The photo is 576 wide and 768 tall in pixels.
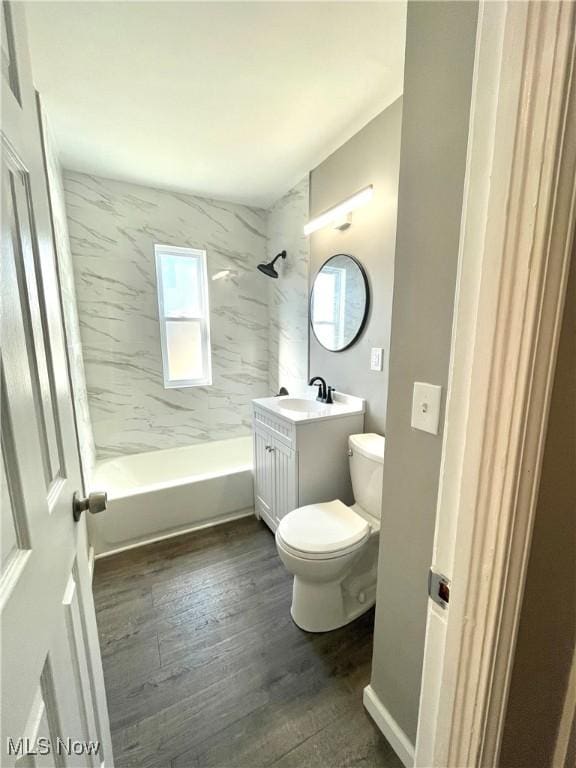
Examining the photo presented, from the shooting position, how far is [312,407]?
6.95 feet

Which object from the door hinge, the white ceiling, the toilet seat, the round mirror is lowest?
the toilet seat

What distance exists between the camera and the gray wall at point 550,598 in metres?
0.45

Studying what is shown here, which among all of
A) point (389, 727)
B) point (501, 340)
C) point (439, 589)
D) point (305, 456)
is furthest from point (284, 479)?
point (501, 340)

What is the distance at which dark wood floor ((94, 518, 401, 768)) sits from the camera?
1.03 meters

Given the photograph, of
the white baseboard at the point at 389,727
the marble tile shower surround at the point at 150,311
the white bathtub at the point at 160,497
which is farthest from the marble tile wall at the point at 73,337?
A: the white baseboard at the point at 389,727

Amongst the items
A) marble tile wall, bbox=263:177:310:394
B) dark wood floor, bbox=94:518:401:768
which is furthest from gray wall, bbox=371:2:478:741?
marble tile wall, bbox=263:177:310:394

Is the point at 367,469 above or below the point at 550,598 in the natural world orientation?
below

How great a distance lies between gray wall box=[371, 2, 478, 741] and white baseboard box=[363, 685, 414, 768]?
0.03 m

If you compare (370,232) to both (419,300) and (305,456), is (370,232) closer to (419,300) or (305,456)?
(419,300)

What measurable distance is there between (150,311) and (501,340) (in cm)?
268

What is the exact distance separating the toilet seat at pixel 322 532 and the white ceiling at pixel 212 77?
1997 millimetres

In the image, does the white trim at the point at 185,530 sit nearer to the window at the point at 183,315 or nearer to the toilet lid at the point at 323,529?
the toilet lid at the point at 323,529

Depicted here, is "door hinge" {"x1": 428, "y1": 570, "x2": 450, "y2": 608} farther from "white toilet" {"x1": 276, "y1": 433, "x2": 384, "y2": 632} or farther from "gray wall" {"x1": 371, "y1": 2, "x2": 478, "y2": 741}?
"white toilet" {"x1": 276, "y1": 433, "x2": 384, "y2": 632}

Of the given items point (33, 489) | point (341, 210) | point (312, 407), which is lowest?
point (312, 407)
